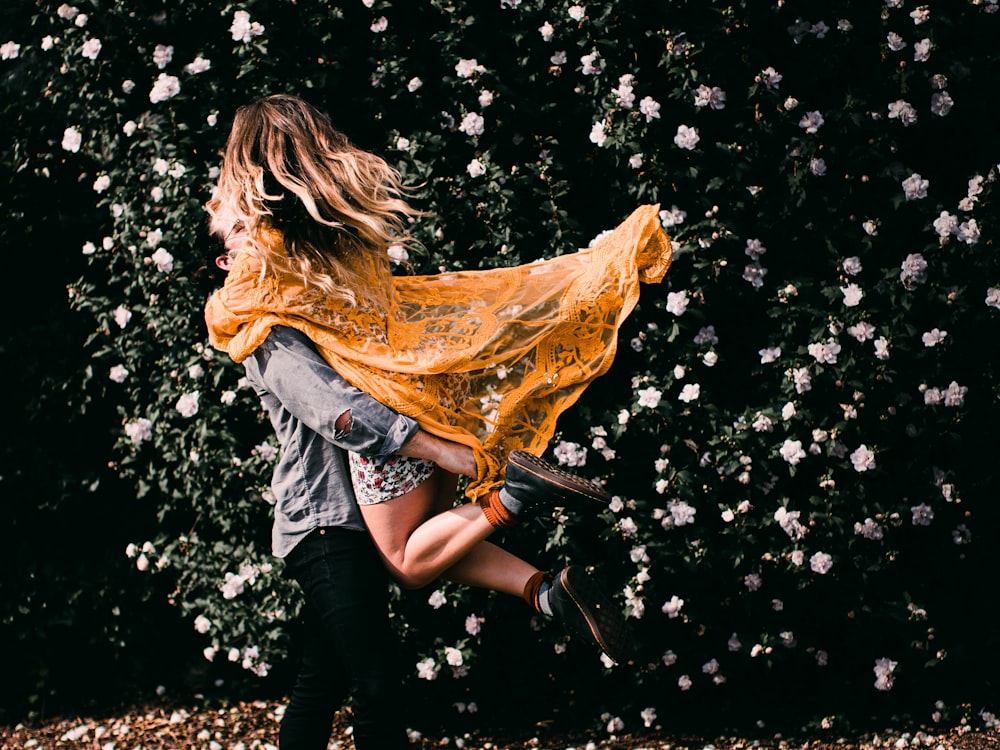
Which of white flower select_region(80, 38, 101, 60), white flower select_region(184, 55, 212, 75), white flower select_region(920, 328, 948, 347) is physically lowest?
white flower select_region(920, 328, 948, 347)

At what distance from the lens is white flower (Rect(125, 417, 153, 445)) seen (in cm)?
374

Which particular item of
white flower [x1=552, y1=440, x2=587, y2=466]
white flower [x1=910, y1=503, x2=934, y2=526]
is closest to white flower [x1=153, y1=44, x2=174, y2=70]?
white flower [x1=552, y1=440, x2=587, y2=466]

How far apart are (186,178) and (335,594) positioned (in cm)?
177

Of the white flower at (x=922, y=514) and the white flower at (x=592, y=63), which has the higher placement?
the white flower at (x=592, y=63)

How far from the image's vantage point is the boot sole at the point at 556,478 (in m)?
2.31

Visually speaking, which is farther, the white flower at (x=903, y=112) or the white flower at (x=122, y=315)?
the white flower at (x=122, y=315)

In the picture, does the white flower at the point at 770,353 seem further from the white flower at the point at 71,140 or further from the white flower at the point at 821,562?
the white flower at the point at 71,140

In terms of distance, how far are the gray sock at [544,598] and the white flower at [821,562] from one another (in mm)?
1094

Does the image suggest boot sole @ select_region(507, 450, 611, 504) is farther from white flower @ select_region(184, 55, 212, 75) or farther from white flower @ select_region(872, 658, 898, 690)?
white flower @ select_region(184, 55, 212, 75)

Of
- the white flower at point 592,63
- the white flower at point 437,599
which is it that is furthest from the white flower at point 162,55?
the white flower at point 437,599

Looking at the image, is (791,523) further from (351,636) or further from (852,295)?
(351,636)

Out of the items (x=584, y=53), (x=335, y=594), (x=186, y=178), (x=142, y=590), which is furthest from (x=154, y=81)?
(x=335, y=594)

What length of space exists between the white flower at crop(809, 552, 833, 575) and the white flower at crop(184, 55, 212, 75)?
2507 millimetres

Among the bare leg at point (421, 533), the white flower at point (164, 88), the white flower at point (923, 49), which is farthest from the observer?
the white flower at point (164, 88)
